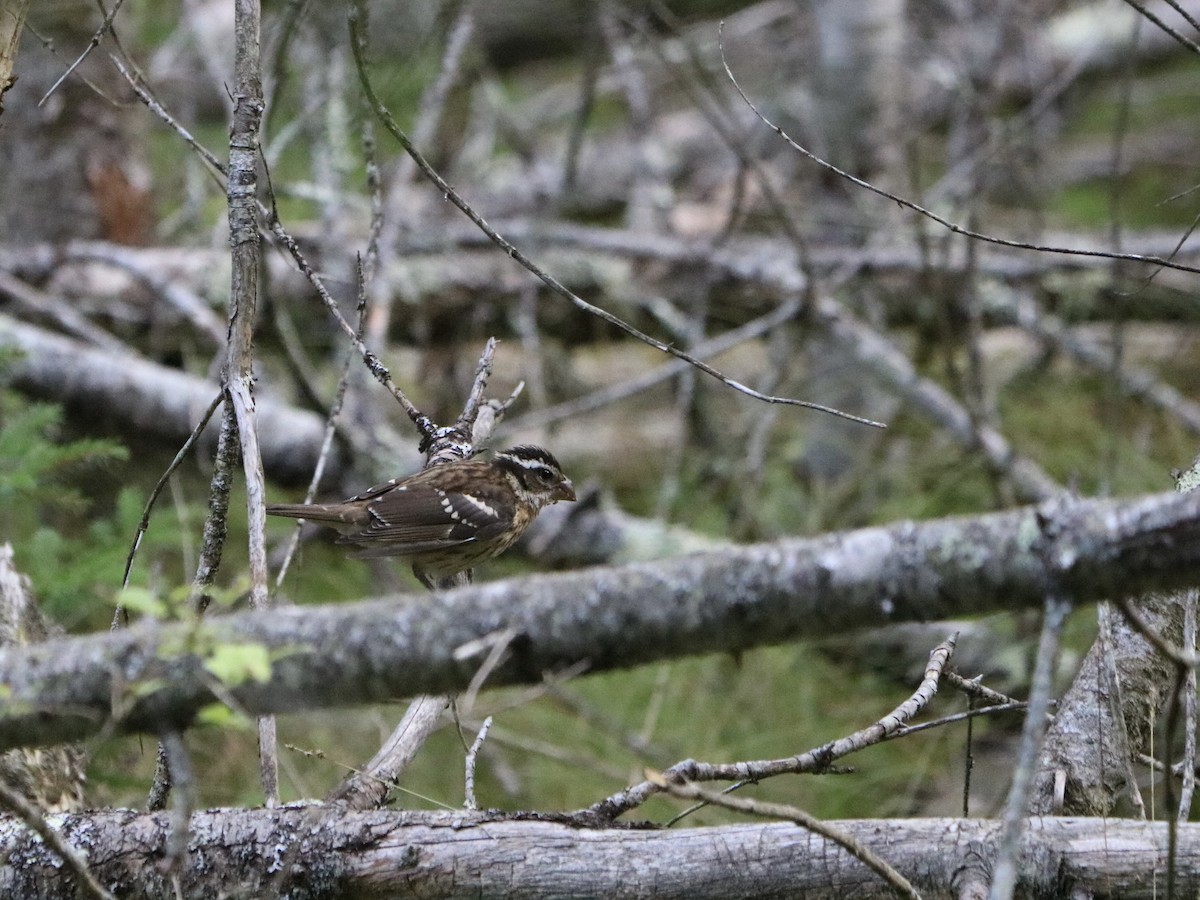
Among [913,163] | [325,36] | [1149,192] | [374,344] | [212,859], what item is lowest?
[212,859]

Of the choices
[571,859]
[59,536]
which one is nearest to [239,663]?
[571,859]

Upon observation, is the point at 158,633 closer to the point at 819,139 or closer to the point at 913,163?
the point at 913,163

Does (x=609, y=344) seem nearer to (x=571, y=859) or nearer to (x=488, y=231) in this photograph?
(x=488, y=231)

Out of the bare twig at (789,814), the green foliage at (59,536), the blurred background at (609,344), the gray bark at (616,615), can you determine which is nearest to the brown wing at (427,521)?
the blurred background at (609,344)

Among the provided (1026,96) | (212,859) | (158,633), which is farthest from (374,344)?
(1026,96)

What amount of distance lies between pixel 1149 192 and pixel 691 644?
11.9 metres

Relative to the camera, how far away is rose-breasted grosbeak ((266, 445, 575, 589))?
4871 mm

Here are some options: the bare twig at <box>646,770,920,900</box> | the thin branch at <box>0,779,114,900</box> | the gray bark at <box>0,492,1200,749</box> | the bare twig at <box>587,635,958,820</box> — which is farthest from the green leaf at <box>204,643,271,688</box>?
the bare twig at <box>587,635,958,820</box>

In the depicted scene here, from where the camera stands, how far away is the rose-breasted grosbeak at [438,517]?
4.87 metres

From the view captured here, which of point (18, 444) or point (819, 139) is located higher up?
point (819, 139)

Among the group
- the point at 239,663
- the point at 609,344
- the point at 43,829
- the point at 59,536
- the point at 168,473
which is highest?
the point at 609,344

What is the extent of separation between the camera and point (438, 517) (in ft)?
16.1

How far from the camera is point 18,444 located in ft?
15.3

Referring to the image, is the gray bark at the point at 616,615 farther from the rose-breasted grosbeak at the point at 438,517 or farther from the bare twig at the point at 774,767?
the rose-breasted grosbeak at the point at 438,517
